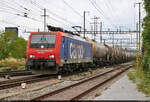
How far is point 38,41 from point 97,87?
5.92 meters

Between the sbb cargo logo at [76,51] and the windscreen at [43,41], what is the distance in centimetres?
250

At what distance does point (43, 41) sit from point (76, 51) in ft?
13.7

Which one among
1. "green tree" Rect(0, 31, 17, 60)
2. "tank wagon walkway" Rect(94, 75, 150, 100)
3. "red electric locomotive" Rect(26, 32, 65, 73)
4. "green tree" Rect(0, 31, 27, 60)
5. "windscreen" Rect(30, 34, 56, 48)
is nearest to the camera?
"tank wagon walkway" Rect(94, 75, 150, 100)

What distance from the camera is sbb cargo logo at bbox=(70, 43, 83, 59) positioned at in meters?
18.6

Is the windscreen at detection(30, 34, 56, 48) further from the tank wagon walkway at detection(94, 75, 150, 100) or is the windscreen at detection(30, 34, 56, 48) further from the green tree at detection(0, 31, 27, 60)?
the green tree at detection(0, 31, 27, 60)

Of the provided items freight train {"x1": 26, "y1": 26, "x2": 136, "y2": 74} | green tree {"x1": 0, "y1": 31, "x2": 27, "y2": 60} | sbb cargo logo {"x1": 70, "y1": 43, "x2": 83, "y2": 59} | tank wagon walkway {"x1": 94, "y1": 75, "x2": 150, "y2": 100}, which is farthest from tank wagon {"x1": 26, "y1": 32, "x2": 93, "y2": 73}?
green tree {"x1": 0, "y1": 31, "x2": 27, "y2": 60}

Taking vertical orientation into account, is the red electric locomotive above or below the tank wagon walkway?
above

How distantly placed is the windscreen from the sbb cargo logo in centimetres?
250

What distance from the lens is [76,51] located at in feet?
65.1

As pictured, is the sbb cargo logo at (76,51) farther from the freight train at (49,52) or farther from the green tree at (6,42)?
the green tree at (6,42)

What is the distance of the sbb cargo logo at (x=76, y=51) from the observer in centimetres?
1858

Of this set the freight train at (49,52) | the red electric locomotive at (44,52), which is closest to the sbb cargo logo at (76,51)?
the freight train at (49,52)

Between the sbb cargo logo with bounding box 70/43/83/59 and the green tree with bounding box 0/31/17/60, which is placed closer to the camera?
the sbb cargo logo with bounding box 70/43/83/59

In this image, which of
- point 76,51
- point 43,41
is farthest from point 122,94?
point 76,51
